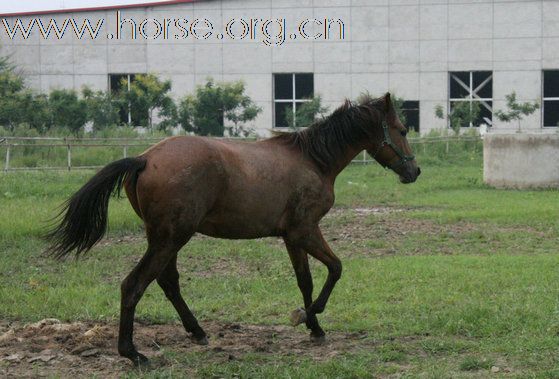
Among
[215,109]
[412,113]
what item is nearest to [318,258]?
[215,109]

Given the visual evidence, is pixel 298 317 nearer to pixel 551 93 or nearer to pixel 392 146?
pixel 392 146

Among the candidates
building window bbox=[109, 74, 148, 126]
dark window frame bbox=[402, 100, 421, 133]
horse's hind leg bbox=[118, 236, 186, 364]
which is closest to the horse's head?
horse's hind leg bbox=[118, 236, 186, 364]

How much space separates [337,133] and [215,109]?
29.5m

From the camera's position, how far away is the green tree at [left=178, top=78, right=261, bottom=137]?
1483 inches

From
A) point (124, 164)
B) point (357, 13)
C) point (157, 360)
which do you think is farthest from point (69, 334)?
point (357, 13)

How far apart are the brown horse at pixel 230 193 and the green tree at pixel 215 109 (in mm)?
29075

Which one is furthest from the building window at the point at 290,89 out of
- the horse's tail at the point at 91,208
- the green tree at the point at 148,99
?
the horse's tail at the point at 91,208

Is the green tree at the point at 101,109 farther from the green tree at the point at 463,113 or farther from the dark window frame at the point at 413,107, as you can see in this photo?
the green tree at the point at 463,113

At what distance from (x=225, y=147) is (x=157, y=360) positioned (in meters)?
1.77

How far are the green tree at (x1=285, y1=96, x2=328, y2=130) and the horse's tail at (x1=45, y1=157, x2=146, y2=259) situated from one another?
3007 cm

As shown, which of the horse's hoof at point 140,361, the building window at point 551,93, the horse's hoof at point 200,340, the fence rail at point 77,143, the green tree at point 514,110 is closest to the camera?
the horse's hoof at point 140,361

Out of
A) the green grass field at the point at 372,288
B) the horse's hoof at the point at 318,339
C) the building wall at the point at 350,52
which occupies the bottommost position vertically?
the horse's hoof at the point at 318,339

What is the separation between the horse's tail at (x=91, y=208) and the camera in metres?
7.35

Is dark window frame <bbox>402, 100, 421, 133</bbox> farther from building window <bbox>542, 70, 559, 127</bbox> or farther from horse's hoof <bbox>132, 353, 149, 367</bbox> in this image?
horse's hoof <bbox>132, 353, 149, 367</bbox>
